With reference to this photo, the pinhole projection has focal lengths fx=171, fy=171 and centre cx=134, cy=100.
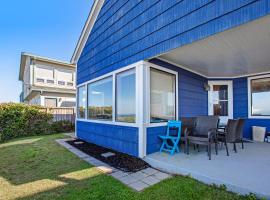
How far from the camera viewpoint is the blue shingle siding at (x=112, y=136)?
4.78 meters

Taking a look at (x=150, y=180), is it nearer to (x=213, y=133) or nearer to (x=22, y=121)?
(x=213, y=133)

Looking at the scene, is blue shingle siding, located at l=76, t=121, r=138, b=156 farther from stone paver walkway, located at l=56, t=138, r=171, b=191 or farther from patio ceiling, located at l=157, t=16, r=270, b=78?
patio ceiling, located at l=157, t=16, r=270, b=78

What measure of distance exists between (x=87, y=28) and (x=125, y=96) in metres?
4.27

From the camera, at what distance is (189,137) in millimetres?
4500

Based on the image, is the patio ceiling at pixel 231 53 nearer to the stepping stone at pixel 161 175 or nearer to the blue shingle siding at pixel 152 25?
the blue shingle siding at pixel 152 25

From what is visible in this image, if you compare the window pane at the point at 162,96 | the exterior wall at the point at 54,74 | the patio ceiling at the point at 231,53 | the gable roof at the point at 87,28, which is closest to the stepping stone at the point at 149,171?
the window pane at the point at 162,96

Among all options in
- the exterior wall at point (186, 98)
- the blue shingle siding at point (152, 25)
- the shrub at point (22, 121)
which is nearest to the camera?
the blue shingle siding at point (152, 25)

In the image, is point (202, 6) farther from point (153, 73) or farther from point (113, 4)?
point (113, 4)

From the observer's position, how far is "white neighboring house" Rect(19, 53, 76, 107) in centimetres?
1434

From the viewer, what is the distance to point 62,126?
11164 millimetres

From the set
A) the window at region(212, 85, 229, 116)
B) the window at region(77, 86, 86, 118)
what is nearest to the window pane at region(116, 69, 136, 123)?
the window at region(77, 86, 86, 118)

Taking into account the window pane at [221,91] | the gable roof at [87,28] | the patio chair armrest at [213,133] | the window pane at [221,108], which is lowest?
the patio chair armrest at [213,133]

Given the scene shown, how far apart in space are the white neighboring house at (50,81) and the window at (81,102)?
22.7 feet

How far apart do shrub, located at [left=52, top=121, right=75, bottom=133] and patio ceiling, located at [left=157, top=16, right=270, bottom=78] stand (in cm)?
876
